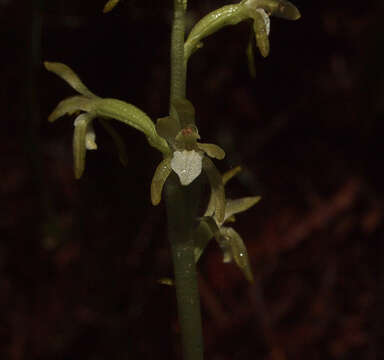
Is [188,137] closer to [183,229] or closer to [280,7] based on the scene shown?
[183,229]

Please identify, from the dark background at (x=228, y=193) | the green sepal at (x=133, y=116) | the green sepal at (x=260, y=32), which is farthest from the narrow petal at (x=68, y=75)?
the dark background at (x=228, y=193)

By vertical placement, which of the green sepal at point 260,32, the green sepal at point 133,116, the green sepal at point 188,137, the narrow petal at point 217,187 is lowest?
the narrow petal at point 217,187

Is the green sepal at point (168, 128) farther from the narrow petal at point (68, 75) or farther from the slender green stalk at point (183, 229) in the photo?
the narrow petal at point (68, 75)

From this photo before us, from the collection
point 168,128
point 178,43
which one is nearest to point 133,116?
point 168,128

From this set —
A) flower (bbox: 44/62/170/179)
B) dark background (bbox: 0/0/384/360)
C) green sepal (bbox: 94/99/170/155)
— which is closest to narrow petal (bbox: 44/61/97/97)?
flower (bbox: 44/62/170/179)

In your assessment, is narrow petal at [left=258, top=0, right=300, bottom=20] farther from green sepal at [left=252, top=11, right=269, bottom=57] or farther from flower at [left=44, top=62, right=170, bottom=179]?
flower at [left=44, top=62, right=170, bottom=179]

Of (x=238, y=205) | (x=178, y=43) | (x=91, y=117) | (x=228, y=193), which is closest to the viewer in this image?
(x=178, y=43)

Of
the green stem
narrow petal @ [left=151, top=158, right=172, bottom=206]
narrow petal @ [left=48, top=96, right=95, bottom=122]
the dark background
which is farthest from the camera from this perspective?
the dark background
